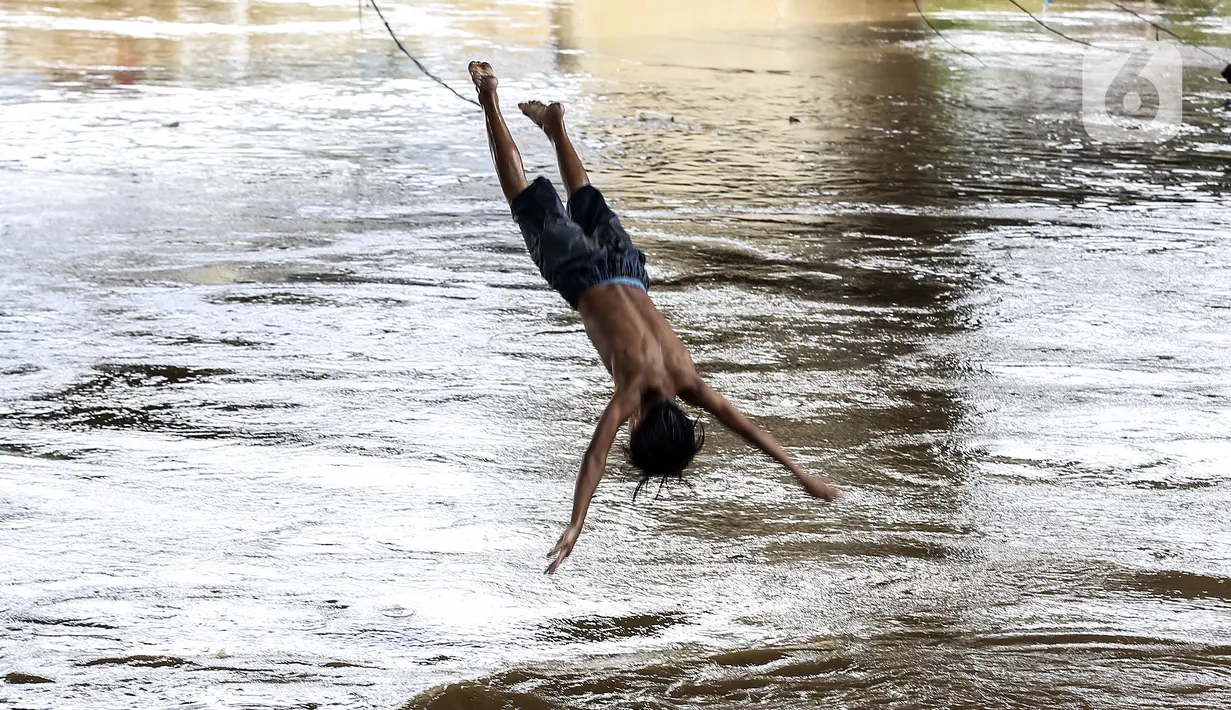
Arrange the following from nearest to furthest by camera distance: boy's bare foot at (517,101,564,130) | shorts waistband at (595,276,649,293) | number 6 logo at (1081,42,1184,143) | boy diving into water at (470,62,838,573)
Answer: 1. boy diving into water at (470,62,838,573)
2. shorts waistband at (595,276,649,293)
3. boy's bare foot at (517,101,564,130)
4. number 6 logo at (1081,42,1184,143)

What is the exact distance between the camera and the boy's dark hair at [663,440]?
4.47 m

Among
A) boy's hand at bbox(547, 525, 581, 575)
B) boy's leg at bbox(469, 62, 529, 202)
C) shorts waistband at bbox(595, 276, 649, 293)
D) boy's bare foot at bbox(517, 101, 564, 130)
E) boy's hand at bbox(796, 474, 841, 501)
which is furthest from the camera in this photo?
boy's bare foot at bbox(517, 101, 564, 130)

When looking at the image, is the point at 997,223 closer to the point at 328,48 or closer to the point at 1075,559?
the point at 1075,559

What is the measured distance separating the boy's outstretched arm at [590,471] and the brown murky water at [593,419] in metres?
0.31

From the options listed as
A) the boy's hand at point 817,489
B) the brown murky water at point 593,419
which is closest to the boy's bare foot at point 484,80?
the brown murky water at point 593,419

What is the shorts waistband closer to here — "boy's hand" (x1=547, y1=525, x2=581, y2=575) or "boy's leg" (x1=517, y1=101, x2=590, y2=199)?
"boy's leg" (x1=517, y1=101, x2=590, y2=199)

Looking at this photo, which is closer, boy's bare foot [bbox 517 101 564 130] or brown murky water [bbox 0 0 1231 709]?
brown murky water [bbox 0 0 1231 709]

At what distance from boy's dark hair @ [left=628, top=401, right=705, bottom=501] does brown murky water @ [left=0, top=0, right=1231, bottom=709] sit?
40 centimetres

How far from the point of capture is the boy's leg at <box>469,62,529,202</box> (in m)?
5.39

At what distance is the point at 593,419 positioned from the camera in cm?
598

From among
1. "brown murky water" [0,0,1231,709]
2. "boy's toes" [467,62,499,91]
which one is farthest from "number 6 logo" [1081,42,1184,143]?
"boy's toes" [467,62,499,91]

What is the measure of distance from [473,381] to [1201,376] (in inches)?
139

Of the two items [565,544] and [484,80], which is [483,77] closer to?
[484,80]

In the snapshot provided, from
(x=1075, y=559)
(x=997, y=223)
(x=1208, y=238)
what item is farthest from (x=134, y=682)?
(x=1208, y=238)
